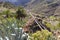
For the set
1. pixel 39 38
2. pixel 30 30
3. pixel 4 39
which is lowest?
pixel 30 30

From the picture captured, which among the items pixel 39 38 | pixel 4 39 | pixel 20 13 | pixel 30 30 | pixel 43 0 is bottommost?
pixel 43 0

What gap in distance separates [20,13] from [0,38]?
21.3 meters

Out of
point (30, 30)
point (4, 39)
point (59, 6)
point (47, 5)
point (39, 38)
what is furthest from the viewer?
point (47, 5)

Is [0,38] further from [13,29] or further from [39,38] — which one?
[39,38]

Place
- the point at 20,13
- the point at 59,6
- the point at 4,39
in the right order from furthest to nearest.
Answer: the point at 59,6 < the point at 20,13 < the point at 4,39

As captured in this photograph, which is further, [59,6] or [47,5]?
[47,5]

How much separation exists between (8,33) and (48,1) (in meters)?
159

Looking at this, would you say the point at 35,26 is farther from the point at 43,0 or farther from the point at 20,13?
the point at 43,0

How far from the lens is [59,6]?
142 m

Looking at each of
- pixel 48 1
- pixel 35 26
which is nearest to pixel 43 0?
pixel 48 1

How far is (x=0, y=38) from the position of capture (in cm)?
601

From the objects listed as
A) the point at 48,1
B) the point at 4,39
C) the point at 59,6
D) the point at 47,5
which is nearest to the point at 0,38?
the point at 4,39

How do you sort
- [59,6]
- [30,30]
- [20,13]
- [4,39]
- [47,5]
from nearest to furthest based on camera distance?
[4,39], [30,30], [20,13], [59,6], [47,5]

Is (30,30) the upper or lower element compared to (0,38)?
lower
